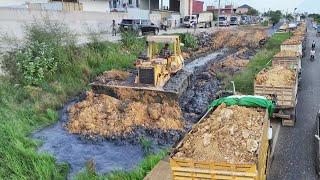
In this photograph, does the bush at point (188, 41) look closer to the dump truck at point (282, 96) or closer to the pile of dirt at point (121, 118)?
the pile of dirt at point (121, 118)

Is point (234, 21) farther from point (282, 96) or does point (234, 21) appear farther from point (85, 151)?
point (85, 151)

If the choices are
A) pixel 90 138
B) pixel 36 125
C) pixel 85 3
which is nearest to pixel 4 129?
pixel 36 125

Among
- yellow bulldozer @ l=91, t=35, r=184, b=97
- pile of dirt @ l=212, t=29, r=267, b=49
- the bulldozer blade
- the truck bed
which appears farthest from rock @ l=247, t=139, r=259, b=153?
pile of dirt @ l=212, t=29, r=267, b=49

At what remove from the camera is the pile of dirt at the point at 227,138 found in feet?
25.5

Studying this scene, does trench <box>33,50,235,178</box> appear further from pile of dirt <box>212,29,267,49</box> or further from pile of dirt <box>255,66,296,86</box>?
pile of dirt <box>212,29,267,49</box>

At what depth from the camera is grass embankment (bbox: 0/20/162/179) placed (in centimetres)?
1163

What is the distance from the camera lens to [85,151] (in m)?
13.6

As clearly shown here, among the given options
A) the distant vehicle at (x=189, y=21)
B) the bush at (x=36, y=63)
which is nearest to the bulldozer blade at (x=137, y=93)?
the bush at (x=36, y=63)

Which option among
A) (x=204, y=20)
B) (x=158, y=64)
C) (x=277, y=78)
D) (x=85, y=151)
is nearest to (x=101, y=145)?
(x=85, y=151)

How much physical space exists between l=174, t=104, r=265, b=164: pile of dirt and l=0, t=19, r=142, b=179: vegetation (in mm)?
2890

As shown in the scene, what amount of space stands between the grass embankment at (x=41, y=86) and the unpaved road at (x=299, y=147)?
11.6ft

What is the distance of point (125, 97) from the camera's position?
59.3ft

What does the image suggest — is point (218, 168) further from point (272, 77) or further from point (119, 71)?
point (119, 71)

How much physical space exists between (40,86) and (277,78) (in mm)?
11321
